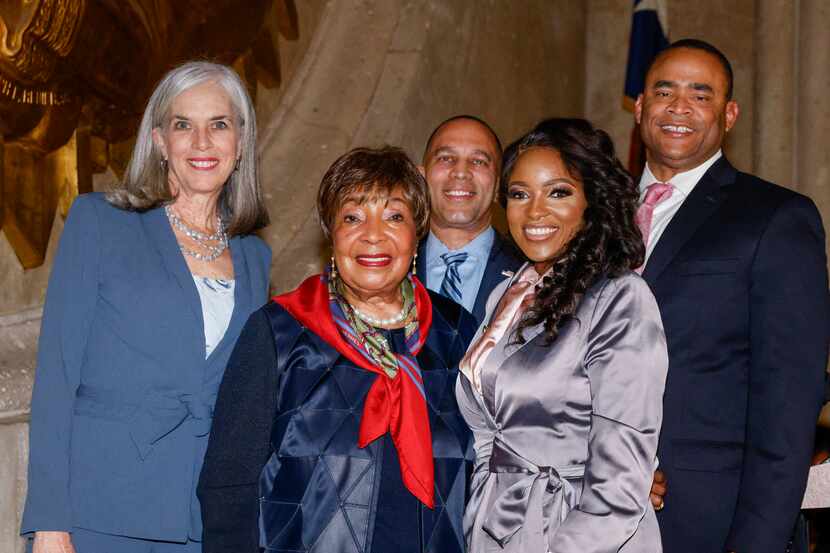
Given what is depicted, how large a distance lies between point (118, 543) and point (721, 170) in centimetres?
171

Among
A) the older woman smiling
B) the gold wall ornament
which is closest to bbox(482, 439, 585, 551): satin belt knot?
the older woman smiling

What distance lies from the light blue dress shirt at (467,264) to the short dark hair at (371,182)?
0.70 meters

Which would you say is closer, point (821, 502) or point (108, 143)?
point (821, 502)

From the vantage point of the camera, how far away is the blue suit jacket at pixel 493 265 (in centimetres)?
320

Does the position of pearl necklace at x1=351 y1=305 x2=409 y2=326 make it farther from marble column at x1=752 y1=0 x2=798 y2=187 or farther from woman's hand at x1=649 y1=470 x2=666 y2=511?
marble column at x1=752 y1=0 x2=798 y2=187

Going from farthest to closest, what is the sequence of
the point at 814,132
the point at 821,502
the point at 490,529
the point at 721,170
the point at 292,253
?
the point at 814,132
the point at 292,253
the point at 721,170
the point at 821,502
the point at 490,529

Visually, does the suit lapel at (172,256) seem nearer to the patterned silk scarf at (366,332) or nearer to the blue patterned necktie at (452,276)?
the patterned silk scarf at (366,332)

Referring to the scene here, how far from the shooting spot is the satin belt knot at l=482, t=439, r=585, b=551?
7.30ft

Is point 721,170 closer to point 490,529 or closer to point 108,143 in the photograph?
point 490,529

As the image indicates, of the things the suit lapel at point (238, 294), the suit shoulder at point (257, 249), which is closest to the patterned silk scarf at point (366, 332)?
the suit lapel at point (238, 294)

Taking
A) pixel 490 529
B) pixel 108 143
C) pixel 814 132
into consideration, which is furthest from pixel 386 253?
pixel 814 132

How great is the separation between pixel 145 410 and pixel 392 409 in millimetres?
587

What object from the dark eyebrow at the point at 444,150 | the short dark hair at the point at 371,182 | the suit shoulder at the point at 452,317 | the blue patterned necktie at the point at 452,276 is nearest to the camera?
the short dark hair at the point at 371,182

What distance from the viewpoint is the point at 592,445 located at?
7.10 feet
